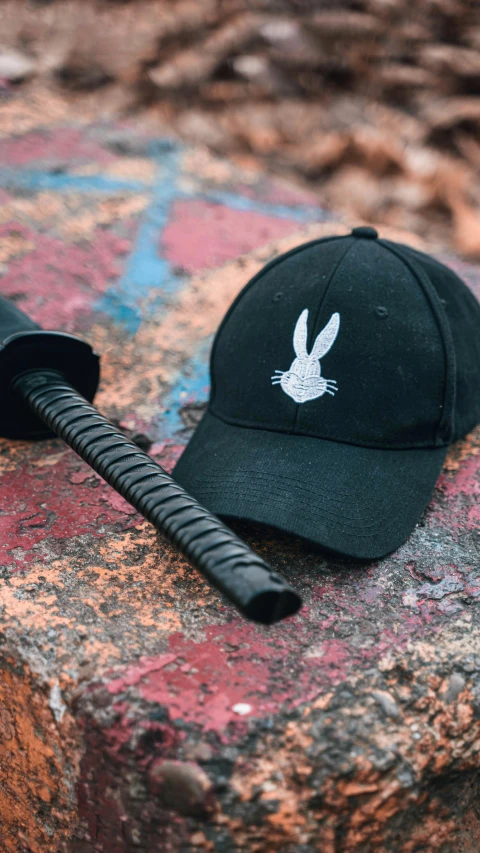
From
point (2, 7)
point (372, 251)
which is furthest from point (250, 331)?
point (2, 7)

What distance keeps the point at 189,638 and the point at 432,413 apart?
0.53 m

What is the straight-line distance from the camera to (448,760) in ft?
2.97

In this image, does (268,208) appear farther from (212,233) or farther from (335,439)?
(335,439)

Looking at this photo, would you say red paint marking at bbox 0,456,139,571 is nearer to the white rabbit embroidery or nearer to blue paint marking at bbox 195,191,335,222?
the white rabbit embroidery

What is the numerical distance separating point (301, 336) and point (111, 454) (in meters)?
0.37

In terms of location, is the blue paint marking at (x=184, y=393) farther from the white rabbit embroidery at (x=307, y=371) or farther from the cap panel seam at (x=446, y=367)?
the cap panel seam at (x=446, y=367)

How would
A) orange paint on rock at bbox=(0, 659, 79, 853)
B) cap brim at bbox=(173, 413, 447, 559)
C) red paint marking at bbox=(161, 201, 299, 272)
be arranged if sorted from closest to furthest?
orange paint on rock at bbox=(0, 659, 79, 853), cap brim at bbox=(173, 413, 447, 559), red paint marking at bbox=(161, 201, 299, 272)

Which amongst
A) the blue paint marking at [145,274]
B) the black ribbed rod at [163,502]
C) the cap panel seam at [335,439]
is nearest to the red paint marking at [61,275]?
the blue paint marking at [145,274]

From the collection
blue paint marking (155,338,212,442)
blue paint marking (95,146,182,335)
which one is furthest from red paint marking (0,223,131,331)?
blue paint marking (155,338,212,442)

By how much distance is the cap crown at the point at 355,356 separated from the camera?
1161mm

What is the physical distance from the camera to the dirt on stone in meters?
2.71

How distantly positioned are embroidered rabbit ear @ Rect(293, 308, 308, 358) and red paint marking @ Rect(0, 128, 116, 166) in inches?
56.9

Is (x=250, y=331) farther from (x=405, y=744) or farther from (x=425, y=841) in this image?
(x=425, y=841)

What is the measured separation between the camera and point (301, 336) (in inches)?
47.3
